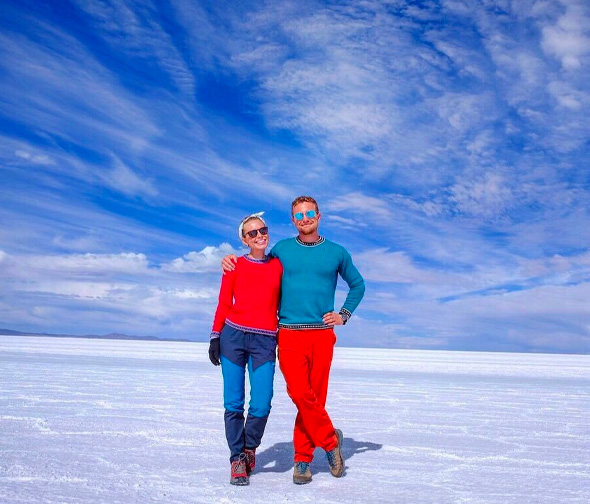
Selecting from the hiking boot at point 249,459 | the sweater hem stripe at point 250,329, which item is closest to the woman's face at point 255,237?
the sweater hem stripe at point 250,329

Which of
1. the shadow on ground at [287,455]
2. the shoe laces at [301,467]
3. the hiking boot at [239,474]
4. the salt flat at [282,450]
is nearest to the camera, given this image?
the salt flat at [282,450]

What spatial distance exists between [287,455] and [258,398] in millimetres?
851

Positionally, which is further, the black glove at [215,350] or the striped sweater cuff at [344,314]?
the striped sweater cuff at [344,314]

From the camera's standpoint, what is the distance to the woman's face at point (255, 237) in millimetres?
3184

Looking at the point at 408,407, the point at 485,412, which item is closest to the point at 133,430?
the point at 408,407

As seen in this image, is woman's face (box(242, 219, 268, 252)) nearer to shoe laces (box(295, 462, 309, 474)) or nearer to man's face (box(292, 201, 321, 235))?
man's face (box(292, 201, 321, 235))

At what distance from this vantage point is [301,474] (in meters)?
3.05

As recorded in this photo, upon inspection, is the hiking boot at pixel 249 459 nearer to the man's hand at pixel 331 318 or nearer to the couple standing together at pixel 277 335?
the couple standing together at pixel 277 335

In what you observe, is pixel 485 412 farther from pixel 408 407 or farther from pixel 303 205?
pixel 303 205

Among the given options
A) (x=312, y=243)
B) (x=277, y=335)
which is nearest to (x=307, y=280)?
(x=312, y=243)

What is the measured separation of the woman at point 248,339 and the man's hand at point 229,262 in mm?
24

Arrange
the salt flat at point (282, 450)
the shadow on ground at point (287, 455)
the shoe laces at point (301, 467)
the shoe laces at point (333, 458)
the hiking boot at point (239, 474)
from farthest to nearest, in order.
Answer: the shadow on ground at point (287, 455) < the shoe laces at point (333, 458) < the shoe laces at point (301, 467) < the hiking boot at point (239, 474) < the salt flat at point (282, 450)

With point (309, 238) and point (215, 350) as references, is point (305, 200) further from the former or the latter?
point (215, 350)

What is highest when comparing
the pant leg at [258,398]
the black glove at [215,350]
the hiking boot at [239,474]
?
the black glove at [215,350]
